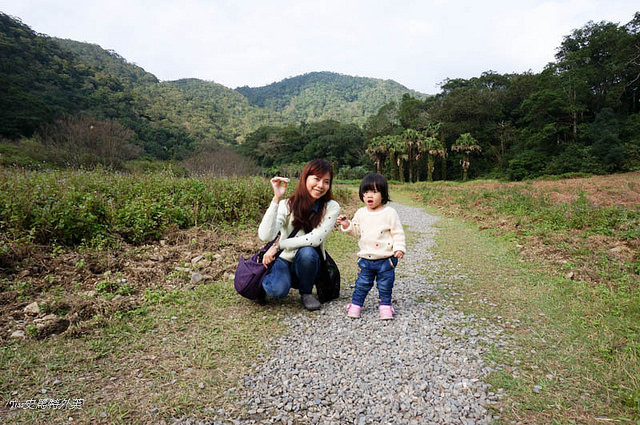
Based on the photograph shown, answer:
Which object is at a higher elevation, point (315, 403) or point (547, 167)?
point (547, 167)

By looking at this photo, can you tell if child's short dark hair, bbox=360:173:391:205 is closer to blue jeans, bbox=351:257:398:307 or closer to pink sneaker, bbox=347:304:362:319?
blue jeans, bbox=351:257:398:307

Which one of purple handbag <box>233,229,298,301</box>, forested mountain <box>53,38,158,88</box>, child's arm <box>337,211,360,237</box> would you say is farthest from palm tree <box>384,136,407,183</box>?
forested mountain <box>53,38,158,88</box>

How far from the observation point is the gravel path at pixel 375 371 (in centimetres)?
173

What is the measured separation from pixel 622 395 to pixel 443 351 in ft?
3.29

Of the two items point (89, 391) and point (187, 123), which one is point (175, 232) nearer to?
point (89, 391)

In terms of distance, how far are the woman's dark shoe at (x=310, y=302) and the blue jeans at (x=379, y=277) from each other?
1.30ft

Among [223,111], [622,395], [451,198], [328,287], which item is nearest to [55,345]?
[328,287]

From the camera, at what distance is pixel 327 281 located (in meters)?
3.30

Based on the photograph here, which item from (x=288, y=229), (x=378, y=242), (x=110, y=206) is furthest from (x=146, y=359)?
(x=110, y=206)

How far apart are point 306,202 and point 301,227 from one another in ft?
0.89

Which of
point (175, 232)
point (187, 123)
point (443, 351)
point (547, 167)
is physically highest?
point (187, 123)

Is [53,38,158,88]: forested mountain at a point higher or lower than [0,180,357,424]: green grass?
higher

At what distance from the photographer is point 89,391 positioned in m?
1.85

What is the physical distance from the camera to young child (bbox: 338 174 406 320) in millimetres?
2881
